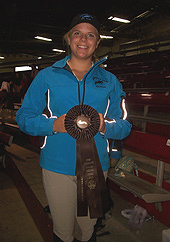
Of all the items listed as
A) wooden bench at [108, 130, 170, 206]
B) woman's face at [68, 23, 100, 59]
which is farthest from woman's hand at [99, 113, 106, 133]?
wooden bench at [108, 130, 170, 206]

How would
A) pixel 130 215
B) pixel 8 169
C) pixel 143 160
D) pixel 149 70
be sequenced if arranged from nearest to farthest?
pixel 130 215, pixel 143 160, pixel 8 169, pixel 149 70

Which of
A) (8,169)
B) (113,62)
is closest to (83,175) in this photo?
(8,169)

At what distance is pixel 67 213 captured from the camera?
1.10 meters

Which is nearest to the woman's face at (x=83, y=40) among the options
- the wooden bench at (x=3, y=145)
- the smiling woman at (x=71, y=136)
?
the smiling woman at (x=71, y=136)

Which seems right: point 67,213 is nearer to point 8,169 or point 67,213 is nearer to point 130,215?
point 130,215

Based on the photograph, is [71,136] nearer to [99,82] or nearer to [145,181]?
[99,82]

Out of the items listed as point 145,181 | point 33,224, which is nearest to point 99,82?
point 145,181

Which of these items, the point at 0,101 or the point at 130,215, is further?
the point at 0,101

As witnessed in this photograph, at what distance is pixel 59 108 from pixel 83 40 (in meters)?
0.36

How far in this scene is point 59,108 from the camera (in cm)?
108

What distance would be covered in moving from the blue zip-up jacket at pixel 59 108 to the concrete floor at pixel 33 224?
107cm

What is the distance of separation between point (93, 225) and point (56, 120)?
0.64 metres

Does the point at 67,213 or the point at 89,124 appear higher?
the point at 89,124

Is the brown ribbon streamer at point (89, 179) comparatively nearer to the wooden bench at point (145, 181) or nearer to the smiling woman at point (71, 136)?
the smiling woman at point (71, 136)
